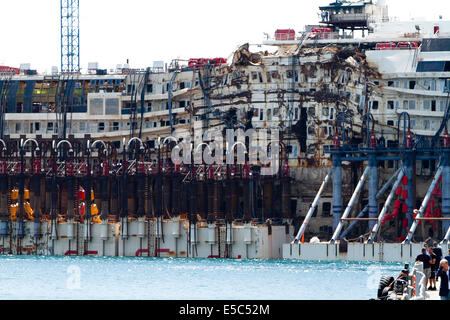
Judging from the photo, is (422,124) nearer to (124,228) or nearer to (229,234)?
(229,234)

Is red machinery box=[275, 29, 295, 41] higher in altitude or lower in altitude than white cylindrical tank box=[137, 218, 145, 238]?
higher

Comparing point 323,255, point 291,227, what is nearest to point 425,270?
point 323,255

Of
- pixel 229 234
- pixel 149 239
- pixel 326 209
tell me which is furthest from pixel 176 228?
pixel 326 209

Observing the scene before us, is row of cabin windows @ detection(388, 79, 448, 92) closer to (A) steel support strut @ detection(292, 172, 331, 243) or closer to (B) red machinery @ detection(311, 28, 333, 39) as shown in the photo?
(B) red machinery @ detection(311, 28, 333, 39)

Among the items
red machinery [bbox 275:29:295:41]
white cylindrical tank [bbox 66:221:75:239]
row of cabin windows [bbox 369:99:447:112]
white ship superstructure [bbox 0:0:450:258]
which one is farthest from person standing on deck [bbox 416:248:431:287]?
red machinery [bbox 275:29:295:41]

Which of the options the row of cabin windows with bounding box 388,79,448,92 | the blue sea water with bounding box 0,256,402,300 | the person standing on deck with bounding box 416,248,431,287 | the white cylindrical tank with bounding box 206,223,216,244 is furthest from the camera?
the row of cabin windows with bounding box 388,79,448,92

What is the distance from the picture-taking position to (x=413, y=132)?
132 metres

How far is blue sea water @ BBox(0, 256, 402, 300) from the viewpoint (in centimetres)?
9362

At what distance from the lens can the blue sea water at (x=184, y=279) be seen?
93625mm

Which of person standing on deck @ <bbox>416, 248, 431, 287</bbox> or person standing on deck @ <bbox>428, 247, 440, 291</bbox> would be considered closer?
person standing on deck @ <bbox>416, 248, 431, 287</bbox>

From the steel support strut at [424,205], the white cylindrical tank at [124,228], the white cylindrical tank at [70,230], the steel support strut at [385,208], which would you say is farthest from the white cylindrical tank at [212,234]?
the steel support strut at [424,205]

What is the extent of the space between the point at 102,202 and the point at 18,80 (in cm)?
1861
